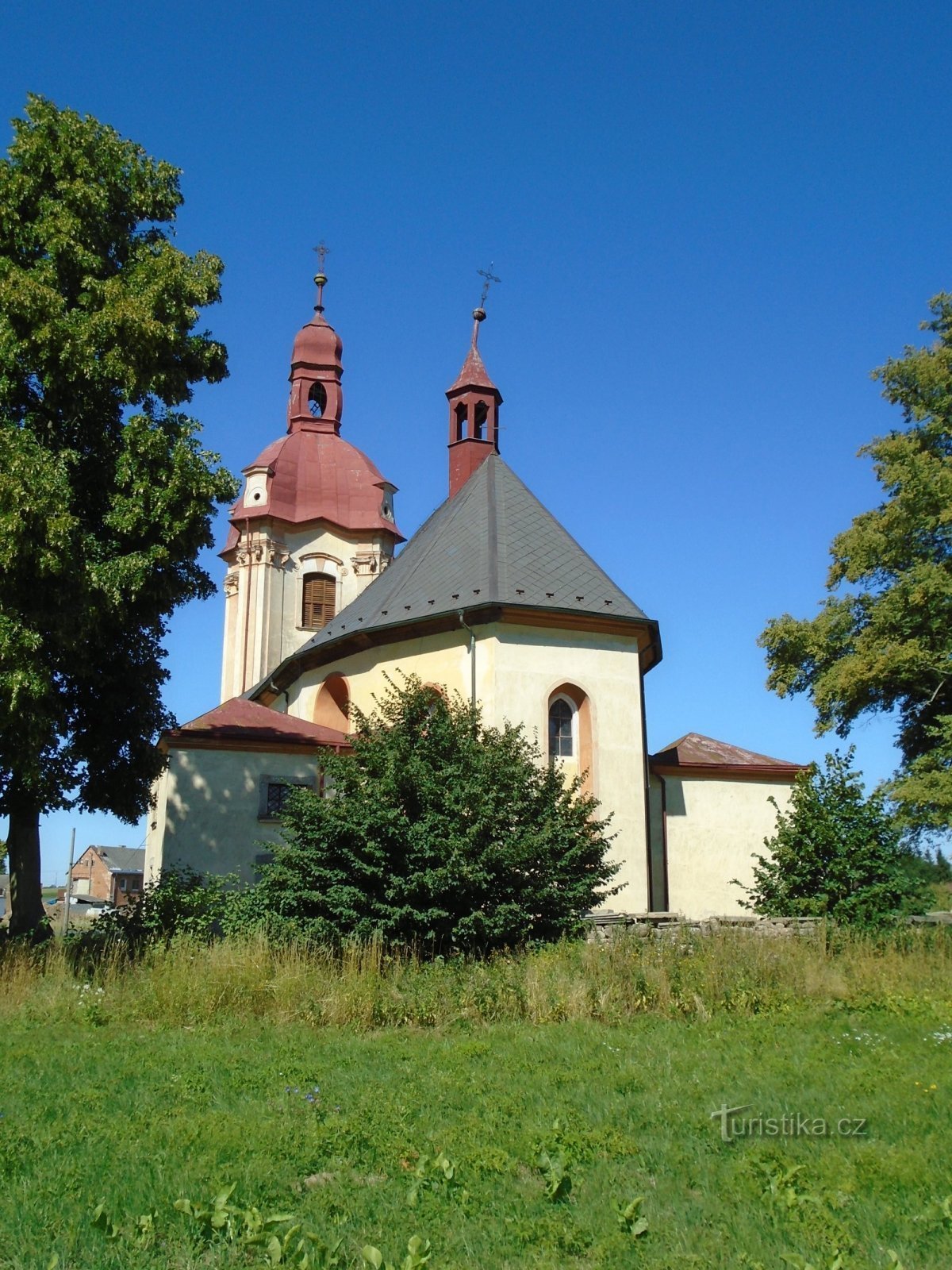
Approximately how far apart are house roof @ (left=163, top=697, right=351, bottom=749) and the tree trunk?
193 inches

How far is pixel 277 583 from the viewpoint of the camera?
35438 mm

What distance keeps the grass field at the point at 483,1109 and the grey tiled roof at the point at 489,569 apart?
9.80 meters

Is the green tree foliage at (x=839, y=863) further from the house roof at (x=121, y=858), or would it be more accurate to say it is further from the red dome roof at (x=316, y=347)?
the house roof at (x=121, y=858)

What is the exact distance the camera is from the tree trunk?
14188mm

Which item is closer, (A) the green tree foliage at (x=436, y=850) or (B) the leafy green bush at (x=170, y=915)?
(A) the green tree foliage at (x=436, y=850)

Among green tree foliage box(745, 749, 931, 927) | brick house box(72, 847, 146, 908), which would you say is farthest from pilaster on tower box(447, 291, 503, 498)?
brick house box(72, 847, 146, 908)

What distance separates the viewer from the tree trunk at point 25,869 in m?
14.2

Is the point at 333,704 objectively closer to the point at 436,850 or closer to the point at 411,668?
the point at 411,668

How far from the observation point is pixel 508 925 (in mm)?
13203

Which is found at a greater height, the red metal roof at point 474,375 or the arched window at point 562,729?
the red metal roof at point 474,375

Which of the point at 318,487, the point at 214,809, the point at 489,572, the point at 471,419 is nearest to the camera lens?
the point at 214,809

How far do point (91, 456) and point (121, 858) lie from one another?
8193 centimetres

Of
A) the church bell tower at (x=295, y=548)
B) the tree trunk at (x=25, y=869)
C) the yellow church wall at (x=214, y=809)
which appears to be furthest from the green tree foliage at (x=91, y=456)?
the church bell tower at (x=295, y=548)

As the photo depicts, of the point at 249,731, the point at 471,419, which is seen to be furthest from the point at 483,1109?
the point at 471,419
